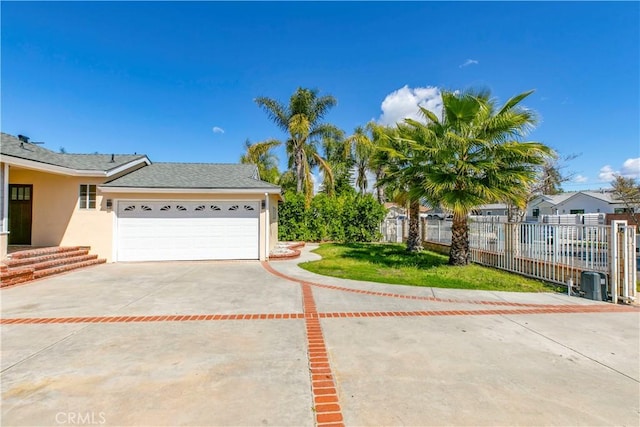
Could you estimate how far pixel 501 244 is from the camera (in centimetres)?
1015

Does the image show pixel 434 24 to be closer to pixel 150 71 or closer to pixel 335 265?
pixel 335 265

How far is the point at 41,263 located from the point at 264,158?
61.4 ft

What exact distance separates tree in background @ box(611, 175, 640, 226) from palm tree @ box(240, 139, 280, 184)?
2792cm

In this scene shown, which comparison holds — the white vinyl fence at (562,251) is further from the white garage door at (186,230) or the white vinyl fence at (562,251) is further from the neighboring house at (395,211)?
the white garage door at (186,230)

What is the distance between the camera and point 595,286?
6.86m

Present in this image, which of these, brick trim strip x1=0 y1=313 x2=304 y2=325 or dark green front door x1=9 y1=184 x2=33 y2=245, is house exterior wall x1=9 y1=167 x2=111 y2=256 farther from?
brick trim strip x1=0 y1=313 x2=304 y2=325

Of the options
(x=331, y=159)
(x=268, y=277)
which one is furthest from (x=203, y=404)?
(x=331, y=159)

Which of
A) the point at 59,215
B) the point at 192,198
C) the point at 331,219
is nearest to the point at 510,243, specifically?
the point at 331,219

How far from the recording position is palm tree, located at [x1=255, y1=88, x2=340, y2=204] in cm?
1861

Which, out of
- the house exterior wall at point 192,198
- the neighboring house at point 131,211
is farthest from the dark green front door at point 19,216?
the house exterior wall at point 192,198

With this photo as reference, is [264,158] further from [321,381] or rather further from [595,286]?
[321,381]

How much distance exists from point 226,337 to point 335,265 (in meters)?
6.73

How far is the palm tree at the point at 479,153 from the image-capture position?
28.8 ft

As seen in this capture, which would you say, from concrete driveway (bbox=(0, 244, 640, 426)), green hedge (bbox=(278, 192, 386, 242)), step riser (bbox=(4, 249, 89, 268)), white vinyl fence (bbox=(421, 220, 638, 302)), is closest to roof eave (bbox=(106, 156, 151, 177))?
step riser (bbox=(4, 249, 89, 268))
